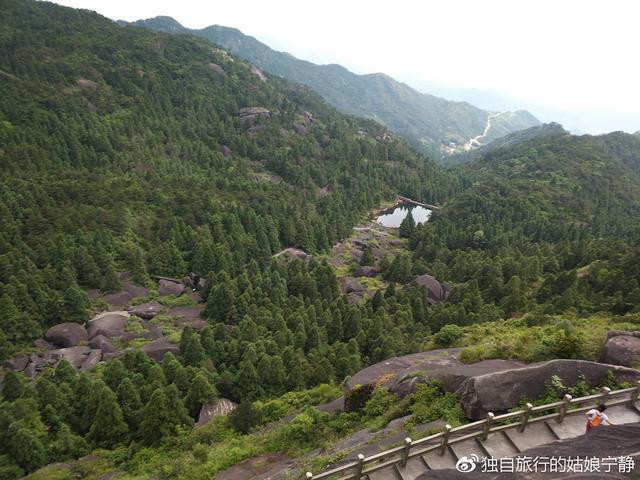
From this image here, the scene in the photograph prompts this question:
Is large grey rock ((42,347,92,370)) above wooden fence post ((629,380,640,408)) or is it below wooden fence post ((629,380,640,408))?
below

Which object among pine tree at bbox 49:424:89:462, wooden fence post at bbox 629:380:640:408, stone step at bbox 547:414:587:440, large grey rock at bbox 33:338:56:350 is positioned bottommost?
large grey rock at bbox 33:338:56:350

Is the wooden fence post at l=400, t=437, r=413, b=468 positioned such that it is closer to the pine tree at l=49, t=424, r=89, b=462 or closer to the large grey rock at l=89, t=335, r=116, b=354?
the pine tree at l=49, t=424, r=89, b=462

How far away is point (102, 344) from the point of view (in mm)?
53719

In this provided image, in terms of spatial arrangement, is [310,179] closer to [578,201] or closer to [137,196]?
[137,196]

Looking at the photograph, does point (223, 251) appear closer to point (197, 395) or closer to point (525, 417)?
point (197, 395)

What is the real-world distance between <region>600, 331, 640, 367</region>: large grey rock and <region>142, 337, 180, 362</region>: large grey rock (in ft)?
141

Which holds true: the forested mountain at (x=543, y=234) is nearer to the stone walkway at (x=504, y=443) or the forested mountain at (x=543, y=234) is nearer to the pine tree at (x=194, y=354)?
the pine tree at (x=194, y=354)

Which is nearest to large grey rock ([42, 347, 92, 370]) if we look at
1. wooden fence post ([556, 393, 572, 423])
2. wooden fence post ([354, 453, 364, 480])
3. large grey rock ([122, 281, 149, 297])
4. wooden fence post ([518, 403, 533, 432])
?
large grey rock ([122, 281, 149, 297])

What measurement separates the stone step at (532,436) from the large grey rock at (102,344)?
50548 millimetres

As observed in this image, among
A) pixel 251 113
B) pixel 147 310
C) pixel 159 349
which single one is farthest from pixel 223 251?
pixel 251 113

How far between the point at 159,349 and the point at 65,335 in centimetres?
1518

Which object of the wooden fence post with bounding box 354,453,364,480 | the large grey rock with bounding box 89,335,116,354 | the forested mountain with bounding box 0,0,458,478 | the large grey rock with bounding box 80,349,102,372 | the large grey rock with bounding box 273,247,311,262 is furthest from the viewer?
the large grey rock with bounding box 273,247,311,262

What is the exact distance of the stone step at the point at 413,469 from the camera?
48.2ft

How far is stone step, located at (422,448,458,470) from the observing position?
14.8m
